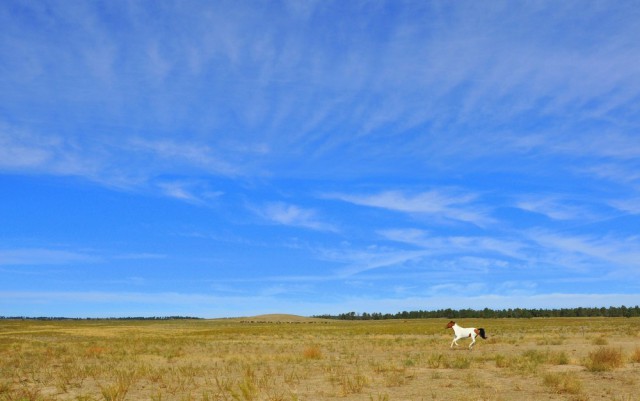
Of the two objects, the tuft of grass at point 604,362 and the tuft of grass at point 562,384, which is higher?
the tuft of grass at point 604,362

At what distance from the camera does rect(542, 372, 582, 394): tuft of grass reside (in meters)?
13.6

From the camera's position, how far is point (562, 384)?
14133mm

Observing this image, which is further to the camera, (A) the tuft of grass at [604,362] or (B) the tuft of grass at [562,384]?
(A) the tuft of grass at [604,362]

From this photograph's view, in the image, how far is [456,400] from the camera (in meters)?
12.7

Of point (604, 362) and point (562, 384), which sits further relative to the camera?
point (604, 362)

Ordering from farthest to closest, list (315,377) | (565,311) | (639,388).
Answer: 1. (565,311)
2. (315,377)
3. (639,388)

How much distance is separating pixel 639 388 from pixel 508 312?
185 m

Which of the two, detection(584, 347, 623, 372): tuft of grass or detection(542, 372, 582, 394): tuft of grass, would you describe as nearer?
detection(542, 372, 582, 394): tuft of grass

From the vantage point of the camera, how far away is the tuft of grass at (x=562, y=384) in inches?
536

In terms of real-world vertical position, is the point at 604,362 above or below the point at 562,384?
above

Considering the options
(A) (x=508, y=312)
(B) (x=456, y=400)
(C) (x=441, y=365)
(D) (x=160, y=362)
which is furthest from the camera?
(A) (x=508, y=312)

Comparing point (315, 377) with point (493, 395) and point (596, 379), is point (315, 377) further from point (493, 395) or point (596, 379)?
point (596, 379)

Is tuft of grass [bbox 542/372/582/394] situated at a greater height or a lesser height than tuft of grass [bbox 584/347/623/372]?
lesser

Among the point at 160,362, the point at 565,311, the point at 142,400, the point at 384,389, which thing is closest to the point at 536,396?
the point at 384,389
